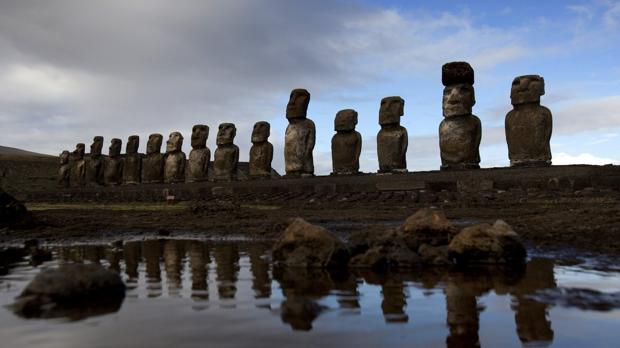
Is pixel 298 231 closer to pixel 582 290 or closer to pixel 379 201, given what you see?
pixel 582 290

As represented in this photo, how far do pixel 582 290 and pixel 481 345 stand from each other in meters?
1.62

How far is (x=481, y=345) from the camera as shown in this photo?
282 centimetres

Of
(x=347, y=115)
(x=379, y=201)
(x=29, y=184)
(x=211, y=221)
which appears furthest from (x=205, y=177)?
(x=29, y=184)

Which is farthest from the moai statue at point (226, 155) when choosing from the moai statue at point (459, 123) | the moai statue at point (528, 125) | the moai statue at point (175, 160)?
the moai statue at point (528, 125)

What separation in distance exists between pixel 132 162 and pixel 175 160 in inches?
129

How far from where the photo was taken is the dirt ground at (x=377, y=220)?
7.28m

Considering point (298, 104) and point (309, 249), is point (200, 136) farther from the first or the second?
point (309, 249)

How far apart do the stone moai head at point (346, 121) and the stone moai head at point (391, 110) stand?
1097 millimetres

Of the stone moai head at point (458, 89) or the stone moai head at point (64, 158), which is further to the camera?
the stone moai head at point (64, 158)

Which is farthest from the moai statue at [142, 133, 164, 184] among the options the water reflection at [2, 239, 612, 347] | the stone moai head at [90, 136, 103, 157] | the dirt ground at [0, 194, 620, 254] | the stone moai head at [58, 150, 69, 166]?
the water reflection at [2, 239, 612, 347]

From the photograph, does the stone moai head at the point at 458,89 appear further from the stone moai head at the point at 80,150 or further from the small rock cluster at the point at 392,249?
the stone moai head at the point at 80,150

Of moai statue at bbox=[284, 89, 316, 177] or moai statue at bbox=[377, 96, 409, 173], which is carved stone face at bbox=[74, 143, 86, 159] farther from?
moai statue at bbox=[377, 96, 409, 173]

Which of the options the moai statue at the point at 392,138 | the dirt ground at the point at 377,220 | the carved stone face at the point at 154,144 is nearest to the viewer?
the dirt ground at the point at 377,220

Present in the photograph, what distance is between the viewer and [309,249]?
18.2ft
